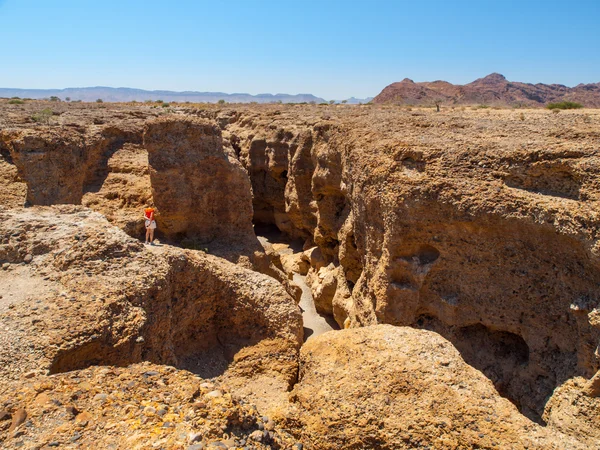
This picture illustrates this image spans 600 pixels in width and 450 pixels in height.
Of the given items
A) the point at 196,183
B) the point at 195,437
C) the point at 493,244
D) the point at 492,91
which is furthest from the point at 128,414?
the point at 492,91

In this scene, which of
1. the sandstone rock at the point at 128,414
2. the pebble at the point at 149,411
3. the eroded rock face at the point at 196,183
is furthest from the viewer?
the eroded rock face at the point at 196,183

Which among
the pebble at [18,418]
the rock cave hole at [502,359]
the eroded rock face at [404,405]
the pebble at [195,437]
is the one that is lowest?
the rock cave hole at [502,359]

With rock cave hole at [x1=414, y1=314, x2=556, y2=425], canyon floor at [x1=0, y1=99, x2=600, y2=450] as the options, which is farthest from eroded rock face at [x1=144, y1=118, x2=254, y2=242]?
rock cave hole at [x1=414, y1=314, x2=556, y2=425]

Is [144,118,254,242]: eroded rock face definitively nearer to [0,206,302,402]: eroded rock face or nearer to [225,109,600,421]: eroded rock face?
[225,109,600,421]: eroded rock face

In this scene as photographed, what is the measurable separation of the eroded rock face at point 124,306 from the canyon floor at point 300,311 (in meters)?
0.02

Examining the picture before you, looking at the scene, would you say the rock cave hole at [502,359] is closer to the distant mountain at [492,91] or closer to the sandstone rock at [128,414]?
the sandstone rock at [128,414]

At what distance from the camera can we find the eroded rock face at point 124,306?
12.7ft

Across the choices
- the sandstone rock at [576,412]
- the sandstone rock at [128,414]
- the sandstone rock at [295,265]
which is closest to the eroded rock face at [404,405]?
the sandstone rock at [576,412]

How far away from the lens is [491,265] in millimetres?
6570

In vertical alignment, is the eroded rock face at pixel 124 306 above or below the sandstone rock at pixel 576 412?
above

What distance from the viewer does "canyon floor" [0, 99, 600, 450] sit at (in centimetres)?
346

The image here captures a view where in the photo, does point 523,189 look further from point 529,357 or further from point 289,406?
point 289,406

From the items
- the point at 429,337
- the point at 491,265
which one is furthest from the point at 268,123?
the point at 429,337

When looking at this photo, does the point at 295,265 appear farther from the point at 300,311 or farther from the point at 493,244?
the point at 493,244
